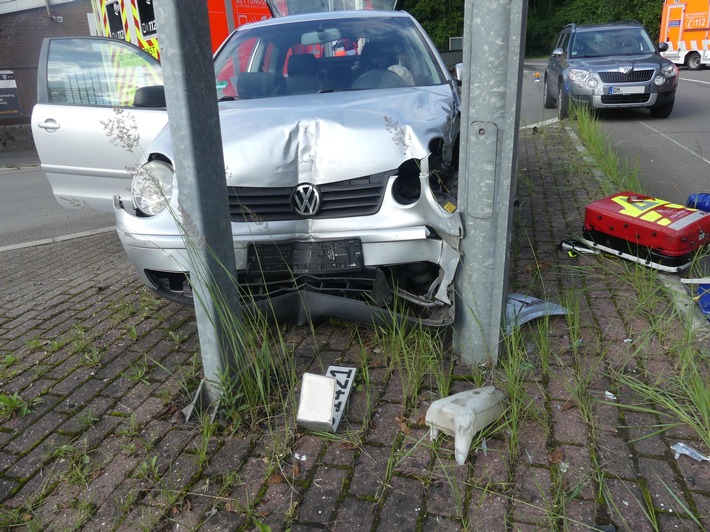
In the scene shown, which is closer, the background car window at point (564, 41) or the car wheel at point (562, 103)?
the car wheel at point (562, 103)

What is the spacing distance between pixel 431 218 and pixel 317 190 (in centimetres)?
61

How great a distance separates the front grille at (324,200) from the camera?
3143mm

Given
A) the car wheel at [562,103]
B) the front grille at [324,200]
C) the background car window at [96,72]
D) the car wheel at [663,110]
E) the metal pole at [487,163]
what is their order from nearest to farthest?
the metal pole at [487,163] < the front grille at [324,200] < the background car window at [96,72] < the car wheel at [663,110] < the car wheel at [562,103]

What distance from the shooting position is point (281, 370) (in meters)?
3.00

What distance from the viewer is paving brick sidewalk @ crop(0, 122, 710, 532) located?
87.0 inches

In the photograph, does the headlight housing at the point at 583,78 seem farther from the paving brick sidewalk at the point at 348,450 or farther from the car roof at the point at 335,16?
the paving brick sidewalk at the point at 348,450

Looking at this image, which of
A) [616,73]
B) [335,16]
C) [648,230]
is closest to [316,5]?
[335,16]

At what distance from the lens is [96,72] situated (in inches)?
208

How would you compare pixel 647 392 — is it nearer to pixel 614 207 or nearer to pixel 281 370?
pixel 281 370

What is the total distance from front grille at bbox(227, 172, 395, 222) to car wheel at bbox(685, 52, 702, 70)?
26607 mm

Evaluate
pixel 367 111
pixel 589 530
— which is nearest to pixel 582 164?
pixel 367 111

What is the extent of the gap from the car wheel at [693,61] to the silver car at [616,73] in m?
15.0

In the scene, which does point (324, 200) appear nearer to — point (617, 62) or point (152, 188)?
point (152, 188)

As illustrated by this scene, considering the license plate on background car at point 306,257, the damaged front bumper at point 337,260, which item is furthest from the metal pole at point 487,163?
the license plate on background car at point 306,257
